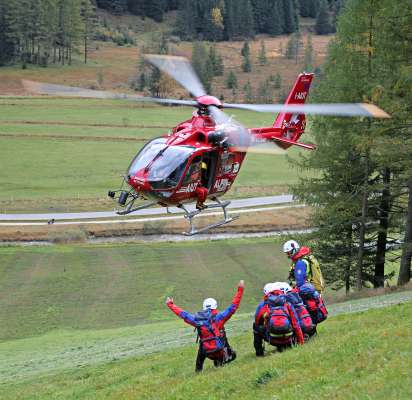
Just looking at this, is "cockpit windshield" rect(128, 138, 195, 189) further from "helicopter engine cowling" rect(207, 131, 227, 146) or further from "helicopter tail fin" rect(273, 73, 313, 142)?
"helicopter tail fin" rect(273, 73, 313, 142)

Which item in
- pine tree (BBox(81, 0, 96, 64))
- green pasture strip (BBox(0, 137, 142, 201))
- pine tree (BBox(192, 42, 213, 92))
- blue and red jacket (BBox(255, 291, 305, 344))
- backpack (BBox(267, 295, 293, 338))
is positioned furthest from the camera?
pine tree (BBox(81, 0, 96, 64))

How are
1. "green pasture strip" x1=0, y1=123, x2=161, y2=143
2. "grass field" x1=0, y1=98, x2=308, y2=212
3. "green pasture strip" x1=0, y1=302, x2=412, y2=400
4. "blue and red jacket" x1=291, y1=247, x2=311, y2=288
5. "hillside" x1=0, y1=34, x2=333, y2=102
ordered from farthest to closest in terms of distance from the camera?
"hillside" x1=0, y1=34, x2=333, y2=102 → "green pasture strip" x1=0, y1=123, x2=161, y2=143 → "grass field" x1=0, y1=98, x2=308, y2=212 → "blue and red jacket" x1=291, y1=247, x2=311, y2=288 → "green pasture strip" x1=0, y1=302, x2=412, y2=400

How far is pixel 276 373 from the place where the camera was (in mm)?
11172

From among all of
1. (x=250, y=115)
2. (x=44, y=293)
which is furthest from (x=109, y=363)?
(x=250, y=115)

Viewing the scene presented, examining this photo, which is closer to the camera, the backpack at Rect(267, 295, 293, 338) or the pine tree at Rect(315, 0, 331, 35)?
the backpack at Rect(267, 295, 293, 338)

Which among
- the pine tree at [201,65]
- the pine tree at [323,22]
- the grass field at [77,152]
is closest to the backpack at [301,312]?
the grass field at [77,152]

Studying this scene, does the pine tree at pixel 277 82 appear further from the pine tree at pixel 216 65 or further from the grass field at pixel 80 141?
the pine tree at pixel 216 65

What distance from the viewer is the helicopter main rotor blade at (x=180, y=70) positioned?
20.5m

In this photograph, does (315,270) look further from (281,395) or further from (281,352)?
(281,395)

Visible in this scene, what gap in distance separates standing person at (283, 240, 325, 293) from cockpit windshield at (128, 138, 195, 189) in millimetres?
7460

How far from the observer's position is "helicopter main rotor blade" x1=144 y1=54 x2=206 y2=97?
67.2 ft

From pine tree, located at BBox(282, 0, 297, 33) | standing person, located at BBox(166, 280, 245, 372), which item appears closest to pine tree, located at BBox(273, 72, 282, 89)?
pine tree, located at BBox(282, 0, 297, 33)

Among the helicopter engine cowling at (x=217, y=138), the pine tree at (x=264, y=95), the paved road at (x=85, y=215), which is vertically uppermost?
the helicopter engine cowling at (x=217, y=138)

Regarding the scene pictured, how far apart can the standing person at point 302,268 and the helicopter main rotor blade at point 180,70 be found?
8499 millimetres
